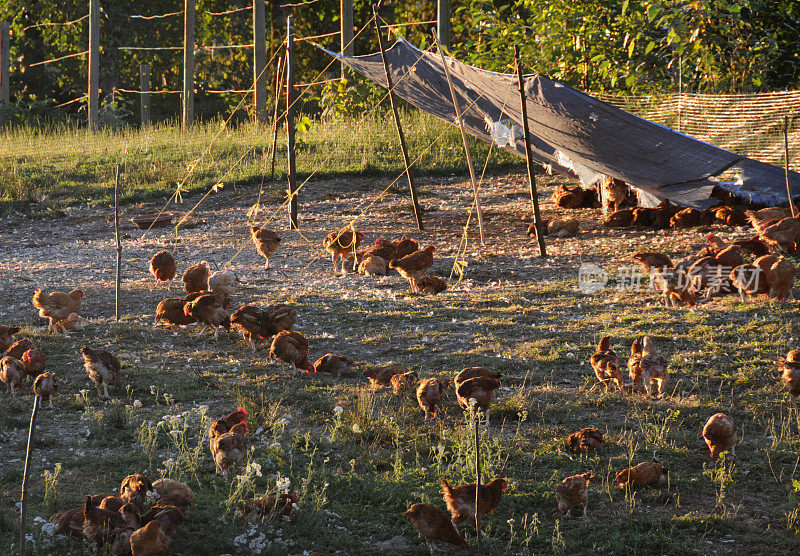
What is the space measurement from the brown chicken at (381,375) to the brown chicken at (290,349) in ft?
1.71

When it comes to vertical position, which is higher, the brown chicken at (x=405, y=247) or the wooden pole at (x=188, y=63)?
the wooden pole at (x=188, y=63)

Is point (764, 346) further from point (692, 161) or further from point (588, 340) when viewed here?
point (692, 161)

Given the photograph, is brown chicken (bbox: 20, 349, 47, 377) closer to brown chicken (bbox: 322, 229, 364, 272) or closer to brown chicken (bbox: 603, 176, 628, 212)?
brown chicken (bbox: 322, 229, 364, 272)

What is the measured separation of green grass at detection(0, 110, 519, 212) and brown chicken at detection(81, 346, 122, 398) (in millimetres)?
6561

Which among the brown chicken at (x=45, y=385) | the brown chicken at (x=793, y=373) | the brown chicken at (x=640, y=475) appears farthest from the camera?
the brown chicken at (x=45, y=385)

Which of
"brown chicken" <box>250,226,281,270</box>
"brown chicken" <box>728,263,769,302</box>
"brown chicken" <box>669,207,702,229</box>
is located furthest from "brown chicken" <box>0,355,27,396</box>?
"brown chicken" <box>669,207,702,229</box>

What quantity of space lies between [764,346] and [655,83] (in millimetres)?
7342

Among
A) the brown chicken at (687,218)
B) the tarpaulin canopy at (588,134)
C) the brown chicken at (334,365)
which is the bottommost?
the brown chicken at (334,365)

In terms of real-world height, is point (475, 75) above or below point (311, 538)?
above

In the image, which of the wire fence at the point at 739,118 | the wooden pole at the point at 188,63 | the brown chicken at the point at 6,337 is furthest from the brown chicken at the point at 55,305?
the wooden pole at the point at 188,63

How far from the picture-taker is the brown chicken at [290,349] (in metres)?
5.51

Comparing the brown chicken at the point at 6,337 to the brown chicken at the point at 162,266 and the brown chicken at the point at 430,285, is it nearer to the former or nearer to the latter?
the brown chicken at the point at 162,266

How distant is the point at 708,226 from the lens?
893 centimetres

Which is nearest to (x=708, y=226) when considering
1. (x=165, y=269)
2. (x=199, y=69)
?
(x=165, y=269)
